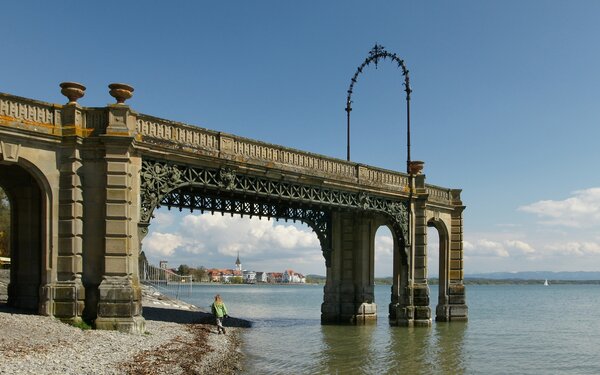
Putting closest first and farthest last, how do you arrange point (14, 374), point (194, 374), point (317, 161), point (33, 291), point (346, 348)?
1. point (14, 374)
2. point (194, 374)
3. point (33, 291)
4. point (346, 348)
5. point (317, 161)

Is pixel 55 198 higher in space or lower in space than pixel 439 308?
higher

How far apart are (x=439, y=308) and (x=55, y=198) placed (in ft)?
89.9

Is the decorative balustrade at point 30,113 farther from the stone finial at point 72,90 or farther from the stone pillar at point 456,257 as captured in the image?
the stone pillar at point 456,257

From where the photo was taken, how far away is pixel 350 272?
37094 mm

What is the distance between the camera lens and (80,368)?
15414 mm

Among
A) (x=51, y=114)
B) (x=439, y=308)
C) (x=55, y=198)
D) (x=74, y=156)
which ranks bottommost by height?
(x=439, y=308)

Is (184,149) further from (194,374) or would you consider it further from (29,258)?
(194,374)

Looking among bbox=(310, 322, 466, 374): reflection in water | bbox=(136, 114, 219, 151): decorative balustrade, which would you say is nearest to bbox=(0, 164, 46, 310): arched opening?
bbox=(136, 114, 219, 151): decorative balustrade

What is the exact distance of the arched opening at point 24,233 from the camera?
2436 centimetres

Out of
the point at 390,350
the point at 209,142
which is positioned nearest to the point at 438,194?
the point at 390,350

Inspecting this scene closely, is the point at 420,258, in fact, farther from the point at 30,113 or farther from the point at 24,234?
the point at 30,113

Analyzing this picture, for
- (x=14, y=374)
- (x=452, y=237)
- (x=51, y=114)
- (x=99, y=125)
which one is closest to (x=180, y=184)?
(x=99, y=125)

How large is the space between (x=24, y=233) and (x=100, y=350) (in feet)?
27.5

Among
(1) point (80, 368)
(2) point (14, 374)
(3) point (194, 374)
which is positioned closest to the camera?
(2) point (14, 374)
